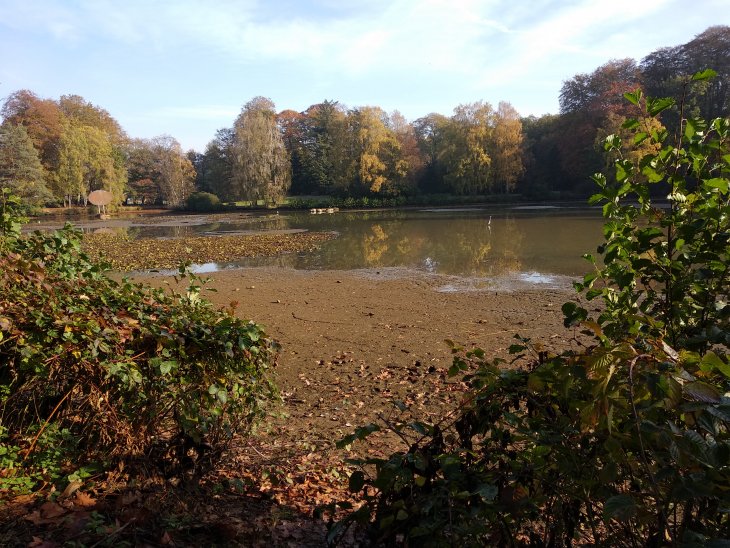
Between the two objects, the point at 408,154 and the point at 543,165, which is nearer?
the point at 543,165

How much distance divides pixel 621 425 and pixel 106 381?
2411 millimetres

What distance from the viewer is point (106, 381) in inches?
100

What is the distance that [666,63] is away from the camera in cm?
4891

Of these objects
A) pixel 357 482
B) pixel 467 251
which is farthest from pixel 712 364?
pixel 467 251

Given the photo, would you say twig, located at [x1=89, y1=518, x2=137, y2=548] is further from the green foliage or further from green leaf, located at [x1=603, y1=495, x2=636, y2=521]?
the green foliage

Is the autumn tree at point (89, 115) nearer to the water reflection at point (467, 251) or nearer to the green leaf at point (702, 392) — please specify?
the water reflection at point (467, 251)

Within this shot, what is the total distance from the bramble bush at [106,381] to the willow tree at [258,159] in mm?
54784

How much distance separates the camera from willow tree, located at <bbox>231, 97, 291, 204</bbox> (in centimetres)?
5488

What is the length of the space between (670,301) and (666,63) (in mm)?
59502

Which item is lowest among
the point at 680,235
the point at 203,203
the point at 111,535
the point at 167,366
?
the point at 111,535

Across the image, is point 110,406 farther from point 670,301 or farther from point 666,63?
point 666,63

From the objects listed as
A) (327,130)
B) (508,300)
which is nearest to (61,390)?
Result: (508,300)

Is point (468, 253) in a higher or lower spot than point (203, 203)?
lower

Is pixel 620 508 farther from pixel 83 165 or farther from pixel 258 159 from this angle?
pixel 83 165
